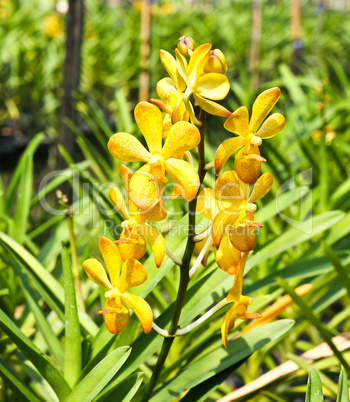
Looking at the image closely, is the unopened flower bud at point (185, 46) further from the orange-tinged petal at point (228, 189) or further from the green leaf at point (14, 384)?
the green leaf at point (14, 384)

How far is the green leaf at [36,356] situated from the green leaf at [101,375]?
79 millimetres

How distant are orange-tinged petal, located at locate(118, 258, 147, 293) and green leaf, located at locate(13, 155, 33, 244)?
1.96ft

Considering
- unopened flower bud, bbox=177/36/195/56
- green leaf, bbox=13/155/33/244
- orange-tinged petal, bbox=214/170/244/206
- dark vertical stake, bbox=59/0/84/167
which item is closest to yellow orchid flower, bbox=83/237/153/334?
orange-tinged petal, bbox=214/170/244/206

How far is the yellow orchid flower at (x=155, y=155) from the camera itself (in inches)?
18.3

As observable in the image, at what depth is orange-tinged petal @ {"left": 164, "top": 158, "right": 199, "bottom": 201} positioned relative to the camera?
1.52 feet

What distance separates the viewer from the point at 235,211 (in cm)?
50

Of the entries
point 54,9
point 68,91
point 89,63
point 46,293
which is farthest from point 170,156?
point 54,9

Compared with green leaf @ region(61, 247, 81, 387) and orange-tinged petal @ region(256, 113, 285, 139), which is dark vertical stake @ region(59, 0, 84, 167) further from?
orange-tinged petal @ region(256, 113, 285, 139)

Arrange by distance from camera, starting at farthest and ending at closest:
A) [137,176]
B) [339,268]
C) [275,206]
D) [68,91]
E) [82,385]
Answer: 1. [68,91]
2. [275,206]
3. [339,268]
4. [82,385]
5. [137,176]

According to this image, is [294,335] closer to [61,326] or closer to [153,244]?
[61,326]

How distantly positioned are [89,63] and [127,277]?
3278mm

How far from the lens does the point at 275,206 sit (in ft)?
3.31

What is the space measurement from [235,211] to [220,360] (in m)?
0.29

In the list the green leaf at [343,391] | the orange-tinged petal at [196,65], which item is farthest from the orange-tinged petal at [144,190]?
the green leaf at [343,391]
